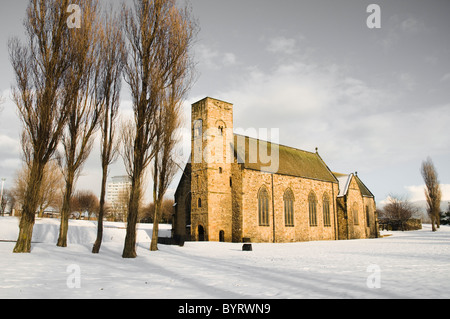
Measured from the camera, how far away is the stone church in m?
28.2

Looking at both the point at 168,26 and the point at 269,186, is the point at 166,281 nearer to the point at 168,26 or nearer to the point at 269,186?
the point at 168,26

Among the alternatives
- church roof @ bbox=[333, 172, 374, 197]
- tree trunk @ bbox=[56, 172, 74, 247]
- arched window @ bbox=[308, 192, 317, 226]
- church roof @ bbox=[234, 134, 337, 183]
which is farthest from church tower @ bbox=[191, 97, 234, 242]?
church roof @ bbox=[333, 172, 374, 197]

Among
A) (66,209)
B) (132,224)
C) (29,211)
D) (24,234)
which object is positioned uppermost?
(66,209)

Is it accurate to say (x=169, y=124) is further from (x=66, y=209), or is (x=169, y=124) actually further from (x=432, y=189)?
(x=432, y=189)

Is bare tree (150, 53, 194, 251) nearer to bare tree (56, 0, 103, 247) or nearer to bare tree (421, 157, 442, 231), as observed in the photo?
bare tree (56, 0, 103, 247)

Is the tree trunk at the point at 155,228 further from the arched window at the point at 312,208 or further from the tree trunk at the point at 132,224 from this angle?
the arched window at the point at 312,208

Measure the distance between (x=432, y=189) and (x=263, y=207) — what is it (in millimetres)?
40343

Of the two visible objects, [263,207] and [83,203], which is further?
[83,203]

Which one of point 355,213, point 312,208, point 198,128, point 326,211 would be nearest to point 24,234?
point 198,128

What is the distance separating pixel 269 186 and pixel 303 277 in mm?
22171

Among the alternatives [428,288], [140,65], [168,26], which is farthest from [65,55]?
[428,288]

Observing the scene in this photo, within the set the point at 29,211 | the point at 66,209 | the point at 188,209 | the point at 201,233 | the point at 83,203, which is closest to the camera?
the point at 29,211

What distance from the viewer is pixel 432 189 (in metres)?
53.5

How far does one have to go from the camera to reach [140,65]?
47.7 ft
